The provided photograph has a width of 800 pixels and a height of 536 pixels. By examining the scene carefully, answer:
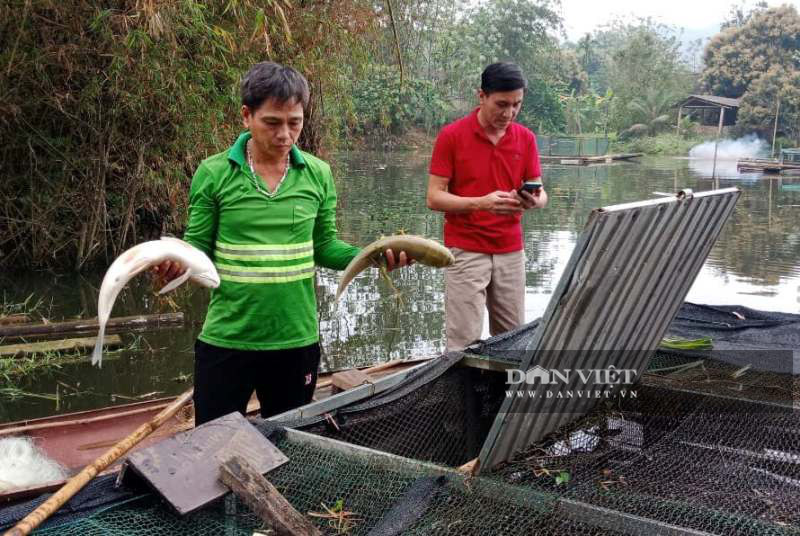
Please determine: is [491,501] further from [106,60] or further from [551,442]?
[106,60]

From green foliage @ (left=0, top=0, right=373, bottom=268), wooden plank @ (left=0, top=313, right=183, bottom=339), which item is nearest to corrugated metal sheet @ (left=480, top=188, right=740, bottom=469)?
wooden plank @ (left=0, top=313, right=183, bottom=339)

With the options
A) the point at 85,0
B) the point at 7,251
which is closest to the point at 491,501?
the point at 85,0

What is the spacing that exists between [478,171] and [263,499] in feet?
8.42

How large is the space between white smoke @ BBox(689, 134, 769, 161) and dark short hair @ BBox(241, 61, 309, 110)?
36069mm

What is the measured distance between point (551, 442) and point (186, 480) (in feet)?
4.81

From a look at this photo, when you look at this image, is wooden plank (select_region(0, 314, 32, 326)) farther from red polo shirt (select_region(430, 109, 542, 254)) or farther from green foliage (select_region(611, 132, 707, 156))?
green foliage (select_region(611, 132, 707, 156))

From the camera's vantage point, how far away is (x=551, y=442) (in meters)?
3.25

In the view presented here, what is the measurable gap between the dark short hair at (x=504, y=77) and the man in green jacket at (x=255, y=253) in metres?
1.51

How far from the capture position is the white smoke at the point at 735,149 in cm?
3592

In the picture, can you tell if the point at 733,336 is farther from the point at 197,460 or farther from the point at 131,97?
the point at 131,97

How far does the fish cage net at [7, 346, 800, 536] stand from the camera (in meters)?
2.46

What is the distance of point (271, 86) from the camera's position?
2777 mm

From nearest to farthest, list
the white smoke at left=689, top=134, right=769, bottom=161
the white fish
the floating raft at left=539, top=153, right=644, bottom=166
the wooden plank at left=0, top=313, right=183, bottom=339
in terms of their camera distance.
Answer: the white fish < the wooden plank at left=0, top=313, right=183, bottom=339 < the floating raft at left=539, top=153, right=644, bottom=166 < the white smoke at left=689, top=134, right=769, bottom=161

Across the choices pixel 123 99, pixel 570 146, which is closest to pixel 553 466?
pixel 123 99
